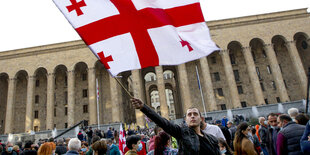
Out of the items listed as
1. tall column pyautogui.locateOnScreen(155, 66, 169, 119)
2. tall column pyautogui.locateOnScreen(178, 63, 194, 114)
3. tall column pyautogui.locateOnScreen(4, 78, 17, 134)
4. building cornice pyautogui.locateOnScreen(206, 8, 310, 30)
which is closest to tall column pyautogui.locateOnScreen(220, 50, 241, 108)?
building cornice pyautogui.locateOnScreen(206, 8, 310, 30)

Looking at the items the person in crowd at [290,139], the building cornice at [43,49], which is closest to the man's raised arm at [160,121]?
the person in crowd at [290,139]

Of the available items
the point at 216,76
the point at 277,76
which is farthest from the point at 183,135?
the point at 216,76

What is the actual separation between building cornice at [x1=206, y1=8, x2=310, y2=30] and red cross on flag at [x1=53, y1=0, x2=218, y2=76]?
28.1m

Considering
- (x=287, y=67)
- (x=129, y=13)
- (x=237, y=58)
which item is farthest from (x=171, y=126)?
(x=287, y=67)

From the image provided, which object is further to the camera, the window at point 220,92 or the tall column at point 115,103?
the window at point 220,92

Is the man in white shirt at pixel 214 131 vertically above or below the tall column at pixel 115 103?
below

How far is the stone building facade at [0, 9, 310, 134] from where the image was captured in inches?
1107

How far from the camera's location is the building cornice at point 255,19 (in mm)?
29969

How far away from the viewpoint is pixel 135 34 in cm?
370

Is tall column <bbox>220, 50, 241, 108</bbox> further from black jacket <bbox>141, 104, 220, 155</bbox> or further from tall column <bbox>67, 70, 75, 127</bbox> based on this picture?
black jacket <bbox>141, 104, 220, 155</bbox>

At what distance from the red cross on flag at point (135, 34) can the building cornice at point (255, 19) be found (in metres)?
28.1

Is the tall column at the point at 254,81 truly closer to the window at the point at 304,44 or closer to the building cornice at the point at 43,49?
the window at the point at 304,44

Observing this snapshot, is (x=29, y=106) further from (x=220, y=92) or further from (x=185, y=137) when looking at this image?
(x=185, y=137)

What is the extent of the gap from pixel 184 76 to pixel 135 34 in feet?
82.9
